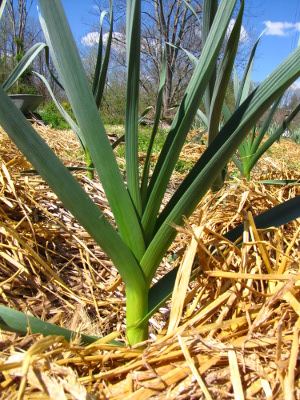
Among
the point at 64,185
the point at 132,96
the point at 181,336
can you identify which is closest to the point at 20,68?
the point at 132,96

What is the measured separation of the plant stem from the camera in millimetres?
526

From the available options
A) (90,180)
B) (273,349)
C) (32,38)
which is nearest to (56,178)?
(273,349)

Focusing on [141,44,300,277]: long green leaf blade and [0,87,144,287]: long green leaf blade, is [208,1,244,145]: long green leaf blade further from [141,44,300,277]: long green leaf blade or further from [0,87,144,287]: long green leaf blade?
[0,87,144,287]: long green leaf blade

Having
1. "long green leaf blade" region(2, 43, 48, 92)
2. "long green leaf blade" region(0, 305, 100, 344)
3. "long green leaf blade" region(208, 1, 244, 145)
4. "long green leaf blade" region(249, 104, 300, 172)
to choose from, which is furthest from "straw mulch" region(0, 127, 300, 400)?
"long green leaf blade" region(249, 104, 300, 172)

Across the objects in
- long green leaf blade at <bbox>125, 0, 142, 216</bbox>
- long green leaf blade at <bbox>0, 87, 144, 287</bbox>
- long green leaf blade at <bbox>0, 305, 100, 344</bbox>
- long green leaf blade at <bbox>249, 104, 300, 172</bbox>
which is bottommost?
long green leaf blade at <bbox>0, 305, 100, 344</bbox>

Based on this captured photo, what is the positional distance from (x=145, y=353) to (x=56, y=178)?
0.23 meters

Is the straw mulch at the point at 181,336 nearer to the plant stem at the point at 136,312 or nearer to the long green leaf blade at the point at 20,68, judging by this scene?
the plant stem at the point at 136,312

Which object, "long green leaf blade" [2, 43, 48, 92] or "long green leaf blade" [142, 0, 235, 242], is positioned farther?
"long green leaf blade" [2, 43, 48, 92]

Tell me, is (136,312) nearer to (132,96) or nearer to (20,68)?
(132,96)

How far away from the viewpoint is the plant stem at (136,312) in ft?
1.73

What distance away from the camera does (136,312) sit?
531 mm

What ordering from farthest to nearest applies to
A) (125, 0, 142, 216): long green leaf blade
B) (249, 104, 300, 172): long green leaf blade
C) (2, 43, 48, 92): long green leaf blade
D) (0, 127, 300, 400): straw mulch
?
(249, 104, 300, 172): long green leaf blade, (2, 43, 48, 92): long green leaf blade, (125, 0, 142, 216): long green leaf blade, (0, 127, 300, 400): straw mulch

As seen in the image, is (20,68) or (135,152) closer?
(135,152)

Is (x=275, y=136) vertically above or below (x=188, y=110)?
above
